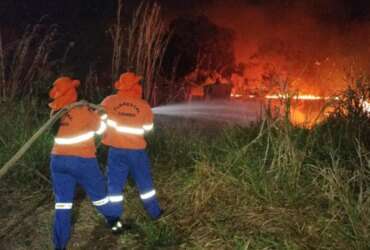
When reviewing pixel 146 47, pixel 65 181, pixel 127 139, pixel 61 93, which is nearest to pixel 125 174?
pixel 127 139

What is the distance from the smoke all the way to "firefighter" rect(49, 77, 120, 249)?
8110 mm

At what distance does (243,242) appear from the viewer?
4746mm

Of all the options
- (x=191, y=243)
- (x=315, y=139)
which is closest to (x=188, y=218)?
(x=191, y=243)

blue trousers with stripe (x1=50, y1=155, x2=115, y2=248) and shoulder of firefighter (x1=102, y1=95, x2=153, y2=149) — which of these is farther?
shoulder of firefighter (x1=102, y1=95, x2=153, y2=149)

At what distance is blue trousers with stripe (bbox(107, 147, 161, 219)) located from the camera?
545 centimetres

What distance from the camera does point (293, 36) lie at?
15.4m

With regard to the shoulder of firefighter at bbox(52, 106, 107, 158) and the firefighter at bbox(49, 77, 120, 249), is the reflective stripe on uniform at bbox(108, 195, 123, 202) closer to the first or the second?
the firefighter at bbox(49, 77, 120, 249)

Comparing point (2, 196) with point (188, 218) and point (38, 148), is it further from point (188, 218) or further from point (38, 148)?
point (188, 218)

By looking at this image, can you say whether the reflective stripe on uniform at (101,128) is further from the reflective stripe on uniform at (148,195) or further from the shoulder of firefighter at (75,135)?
the reflective stripe on uniform at (148,195)

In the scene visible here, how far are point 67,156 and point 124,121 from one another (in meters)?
0.74

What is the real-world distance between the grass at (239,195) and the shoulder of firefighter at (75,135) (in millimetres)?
900

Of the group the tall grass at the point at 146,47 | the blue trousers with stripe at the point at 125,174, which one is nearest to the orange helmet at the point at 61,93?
the blue trousers with stripe at the point at 125,174

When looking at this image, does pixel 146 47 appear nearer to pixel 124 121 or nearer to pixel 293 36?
pixel 124 121

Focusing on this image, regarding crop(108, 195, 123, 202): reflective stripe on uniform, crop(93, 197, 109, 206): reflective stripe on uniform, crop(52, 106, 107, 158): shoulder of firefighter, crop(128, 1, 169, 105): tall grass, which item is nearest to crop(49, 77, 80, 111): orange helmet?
crop(52, 106, 107, 158): shoulder of firefighter
